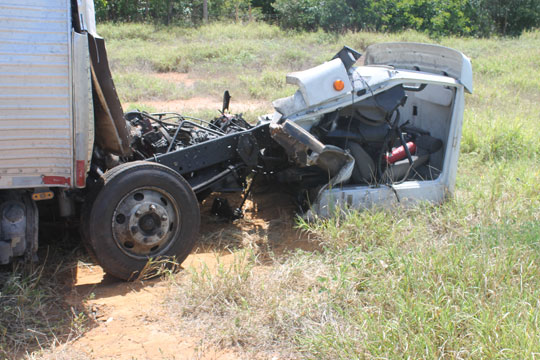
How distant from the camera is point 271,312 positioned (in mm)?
3701

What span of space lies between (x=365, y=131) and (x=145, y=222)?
8.13ft

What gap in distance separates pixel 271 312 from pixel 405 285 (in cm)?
100

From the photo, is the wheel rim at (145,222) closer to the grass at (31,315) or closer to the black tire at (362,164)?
the grass at (31,315)

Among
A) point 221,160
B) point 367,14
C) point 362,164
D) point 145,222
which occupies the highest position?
point 367,14

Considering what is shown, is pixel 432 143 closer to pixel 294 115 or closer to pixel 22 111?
pixel 294 115

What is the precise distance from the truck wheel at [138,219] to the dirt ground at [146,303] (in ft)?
0.73

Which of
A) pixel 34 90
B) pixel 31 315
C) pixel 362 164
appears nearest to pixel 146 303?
pixel 31 315

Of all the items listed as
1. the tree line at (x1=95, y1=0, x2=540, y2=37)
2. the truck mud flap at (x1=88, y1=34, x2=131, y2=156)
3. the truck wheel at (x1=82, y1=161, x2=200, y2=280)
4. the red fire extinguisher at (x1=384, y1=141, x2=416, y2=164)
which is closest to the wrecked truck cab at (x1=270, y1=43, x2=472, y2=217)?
the red fire extinguisher at (x1=384, y1=141, x2=416, y2=164)

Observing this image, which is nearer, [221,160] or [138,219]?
[138,219]

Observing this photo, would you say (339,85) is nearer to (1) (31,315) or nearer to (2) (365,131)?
(2) (365,131)

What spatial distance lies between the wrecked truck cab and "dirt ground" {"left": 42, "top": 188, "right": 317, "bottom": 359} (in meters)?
0.69

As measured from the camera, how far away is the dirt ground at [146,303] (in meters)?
3.40

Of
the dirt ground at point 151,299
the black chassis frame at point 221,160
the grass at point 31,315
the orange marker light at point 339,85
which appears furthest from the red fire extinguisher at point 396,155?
the grass at point 31,315

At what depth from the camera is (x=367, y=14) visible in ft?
78.0
